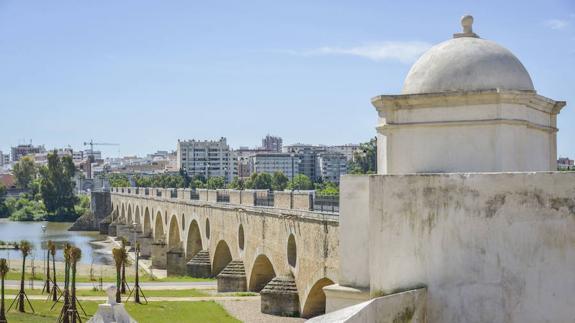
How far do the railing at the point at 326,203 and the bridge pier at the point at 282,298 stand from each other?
9.20ft

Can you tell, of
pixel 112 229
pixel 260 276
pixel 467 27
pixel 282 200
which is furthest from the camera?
pixel 112 229

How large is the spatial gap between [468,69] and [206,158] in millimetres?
162828

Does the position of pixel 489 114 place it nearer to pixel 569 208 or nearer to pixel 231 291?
pixel 569 208

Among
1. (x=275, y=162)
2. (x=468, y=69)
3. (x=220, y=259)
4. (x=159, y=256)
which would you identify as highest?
(x=275, y=162)

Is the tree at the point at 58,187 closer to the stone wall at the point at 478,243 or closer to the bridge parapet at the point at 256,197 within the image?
the bridge parapet at the point at 256,197

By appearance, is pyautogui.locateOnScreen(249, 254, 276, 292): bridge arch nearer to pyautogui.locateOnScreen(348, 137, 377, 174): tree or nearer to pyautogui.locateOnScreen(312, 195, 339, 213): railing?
pyautogui.locateOnScreen(312, 195, 339, 213): railing

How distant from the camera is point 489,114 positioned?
27.4 feet

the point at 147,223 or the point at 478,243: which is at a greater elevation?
the point at 478,243

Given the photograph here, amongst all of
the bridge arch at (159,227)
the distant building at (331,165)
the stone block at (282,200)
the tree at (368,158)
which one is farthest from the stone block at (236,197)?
the distant building at (331,165)

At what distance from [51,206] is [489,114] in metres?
98.5

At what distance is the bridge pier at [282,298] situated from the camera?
24828mm

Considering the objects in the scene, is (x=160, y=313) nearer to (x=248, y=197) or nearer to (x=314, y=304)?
(x=314, y=304)

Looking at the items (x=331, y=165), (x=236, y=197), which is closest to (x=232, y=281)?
(x=236, y=197)

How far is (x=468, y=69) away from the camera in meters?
8.64
